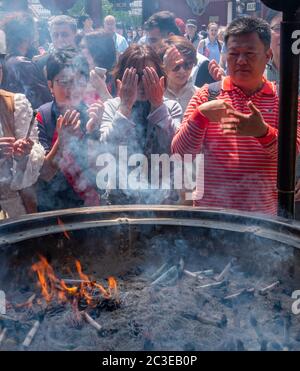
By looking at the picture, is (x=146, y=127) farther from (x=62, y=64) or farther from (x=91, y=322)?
(x=91, y=322)

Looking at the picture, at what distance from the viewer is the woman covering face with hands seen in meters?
2.92

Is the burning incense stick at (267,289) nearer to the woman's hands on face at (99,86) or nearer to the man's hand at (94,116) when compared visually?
the man's hand at (94,116)

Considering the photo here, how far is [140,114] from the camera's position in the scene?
3053 millimetres

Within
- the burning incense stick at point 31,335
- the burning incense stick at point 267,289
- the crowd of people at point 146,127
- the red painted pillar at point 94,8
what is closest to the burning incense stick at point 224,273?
the burning incense stick at point 267,289

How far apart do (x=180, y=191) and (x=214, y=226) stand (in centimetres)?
80

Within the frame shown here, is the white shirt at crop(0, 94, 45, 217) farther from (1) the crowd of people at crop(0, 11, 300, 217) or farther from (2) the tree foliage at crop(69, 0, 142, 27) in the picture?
(2) the tree foliage at crop(69, 0, 142, 27)

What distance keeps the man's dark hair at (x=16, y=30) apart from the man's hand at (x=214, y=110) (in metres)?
2.48

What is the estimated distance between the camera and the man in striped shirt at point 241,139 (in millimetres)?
2592

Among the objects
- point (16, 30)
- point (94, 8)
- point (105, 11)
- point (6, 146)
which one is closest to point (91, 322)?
point (6, 146)

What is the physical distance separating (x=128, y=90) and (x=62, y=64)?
0.64 metres

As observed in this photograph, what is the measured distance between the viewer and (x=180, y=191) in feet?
10.2
